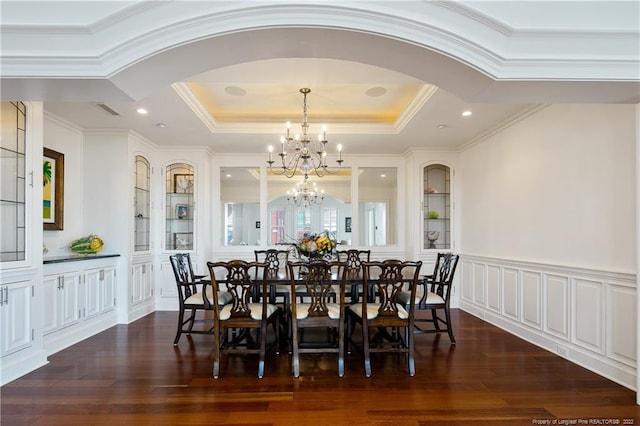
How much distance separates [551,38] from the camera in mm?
2104

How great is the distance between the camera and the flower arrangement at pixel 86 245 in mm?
4500

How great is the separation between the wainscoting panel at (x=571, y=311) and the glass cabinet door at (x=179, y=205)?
176 inches

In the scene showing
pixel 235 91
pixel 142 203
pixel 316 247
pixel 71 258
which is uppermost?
pixel 235 91

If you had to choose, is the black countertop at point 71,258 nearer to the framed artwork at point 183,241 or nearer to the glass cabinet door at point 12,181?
the glass cabinet door at point 12,181

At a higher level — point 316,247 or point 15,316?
point 316,247

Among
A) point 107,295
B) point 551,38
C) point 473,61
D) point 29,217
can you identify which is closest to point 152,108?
point 29,217

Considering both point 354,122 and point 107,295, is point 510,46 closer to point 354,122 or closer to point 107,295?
point 354,122

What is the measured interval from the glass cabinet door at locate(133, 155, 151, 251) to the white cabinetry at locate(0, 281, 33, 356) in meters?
1.97

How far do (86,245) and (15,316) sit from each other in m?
1.61

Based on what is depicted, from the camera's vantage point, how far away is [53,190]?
4414 millimetres

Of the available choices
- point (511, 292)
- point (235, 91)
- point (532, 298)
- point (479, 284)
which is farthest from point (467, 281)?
point (235, 91)

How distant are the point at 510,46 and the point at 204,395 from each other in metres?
3.10

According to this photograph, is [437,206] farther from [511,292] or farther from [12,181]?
[12,181]

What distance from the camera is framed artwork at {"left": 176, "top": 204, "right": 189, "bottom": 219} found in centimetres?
580
